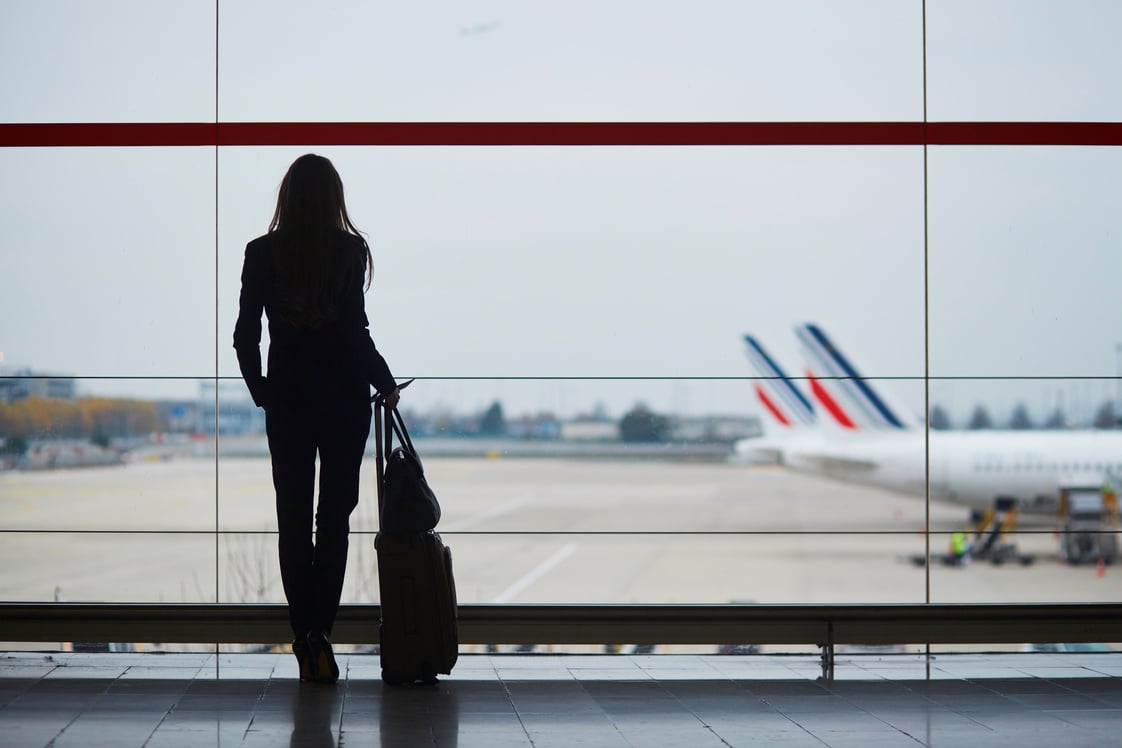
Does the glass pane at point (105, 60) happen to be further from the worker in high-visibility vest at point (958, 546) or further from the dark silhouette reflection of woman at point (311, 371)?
the worker in high-visibility vest at point (958, 546)

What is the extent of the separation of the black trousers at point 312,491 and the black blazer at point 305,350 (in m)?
0.04

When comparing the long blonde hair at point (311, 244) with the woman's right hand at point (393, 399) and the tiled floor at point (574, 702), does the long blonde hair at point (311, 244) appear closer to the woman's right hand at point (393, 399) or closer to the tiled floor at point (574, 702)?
the woman's right hand at point (393, 399)

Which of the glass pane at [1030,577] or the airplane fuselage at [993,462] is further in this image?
the glass pane at [1030,577]

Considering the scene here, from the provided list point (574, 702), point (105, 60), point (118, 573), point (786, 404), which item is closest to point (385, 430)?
point (574, 702)

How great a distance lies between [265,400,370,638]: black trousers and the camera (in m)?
2.61

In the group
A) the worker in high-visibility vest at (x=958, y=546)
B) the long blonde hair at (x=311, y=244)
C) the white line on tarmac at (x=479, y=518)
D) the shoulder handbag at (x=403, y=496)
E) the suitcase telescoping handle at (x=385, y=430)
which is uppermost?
the long blonde hair at (x=311, y=244)

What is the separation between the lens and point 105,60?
34.7 metres

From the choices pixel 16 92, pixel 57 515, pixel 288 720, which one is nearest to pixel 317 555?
pixel 288 720

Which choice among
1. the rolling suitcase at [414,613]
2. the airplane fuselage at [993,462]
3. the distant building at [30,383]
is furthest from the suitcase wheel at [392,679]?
the airplane fuselage at [993,462]

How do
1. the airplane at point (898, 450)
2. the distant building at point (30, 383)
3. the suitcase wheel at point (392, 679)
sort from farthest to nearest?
1. the airplane at point (898, 450)
2. the distant building at point (30, 383)
3. the suitcase wheel at point (392, 679)

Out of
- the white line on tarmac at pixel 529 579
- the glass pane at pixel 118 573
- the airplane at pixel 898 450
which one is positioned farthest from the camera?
the glass pane at pixel 118 573

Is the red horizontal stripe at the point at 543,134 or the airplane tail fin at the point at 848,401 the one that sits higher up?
the red horizontal stripe at the point at 543,134

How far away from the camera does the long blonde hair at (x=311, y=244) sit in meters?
2.57

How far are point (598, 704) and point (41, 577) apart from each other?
1892 inches
